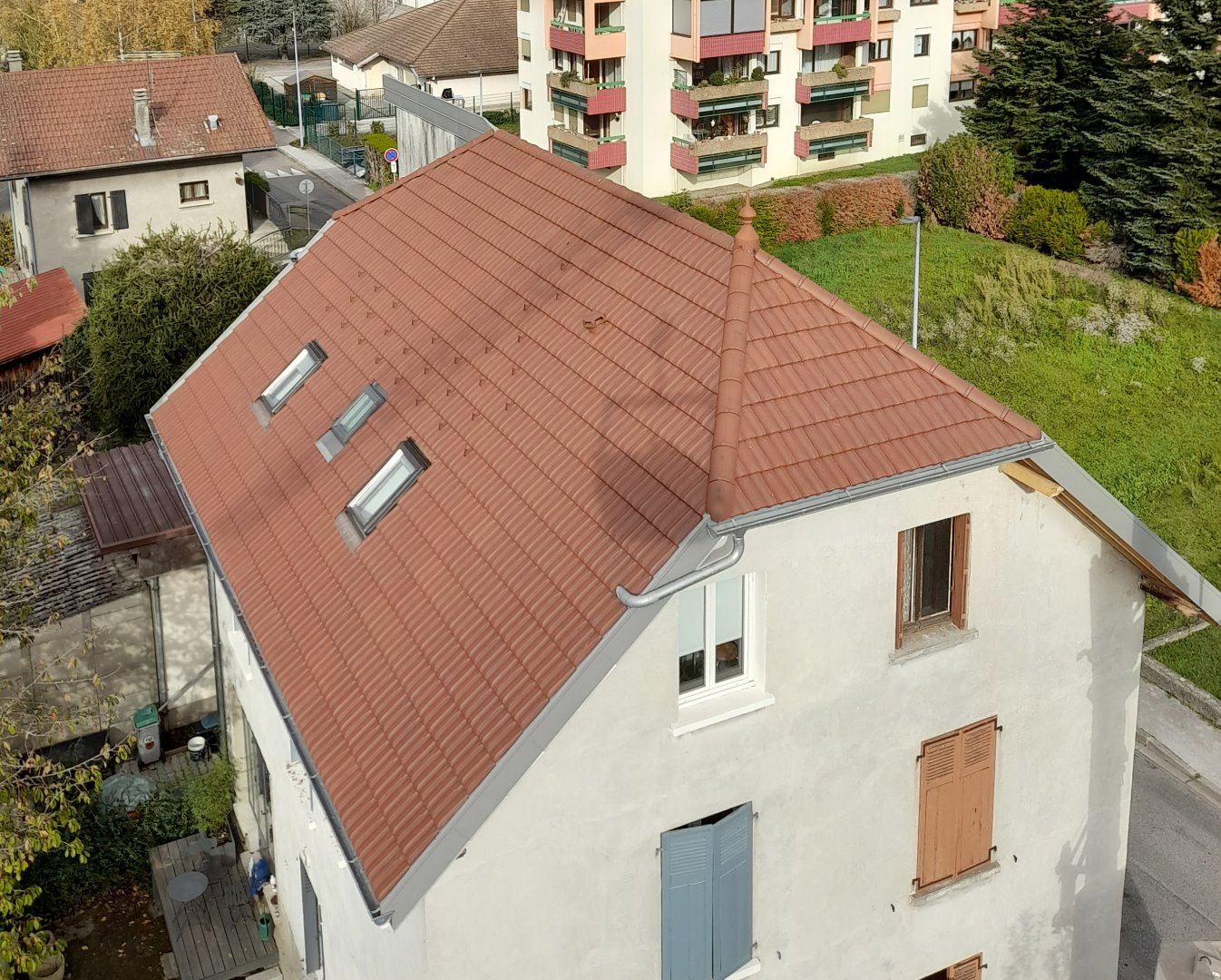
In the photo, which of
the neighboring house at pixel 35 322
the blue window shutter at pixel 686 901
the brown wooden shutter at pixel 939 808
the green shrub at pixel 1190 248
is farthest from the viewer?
the green shrub at pixel 1190 248

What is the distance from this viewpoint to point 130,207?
41.4m

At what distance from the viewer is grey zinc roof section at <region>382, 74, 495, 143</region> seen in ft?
66.7

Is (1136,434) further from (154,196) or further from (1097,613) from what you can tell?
(154,196)

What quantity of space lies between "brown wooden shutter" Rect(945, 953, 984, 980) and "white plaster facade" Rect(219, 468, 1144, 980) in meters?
0.12

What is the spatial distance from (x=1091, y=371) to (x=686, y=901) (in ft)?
84.9

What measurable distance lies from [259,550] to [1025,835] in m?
8.16

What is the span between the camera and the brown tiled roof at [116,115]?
132 feet

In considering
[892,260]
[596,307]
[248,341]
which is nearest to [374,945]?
[596,307]

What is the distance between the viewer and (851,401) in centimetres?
1215

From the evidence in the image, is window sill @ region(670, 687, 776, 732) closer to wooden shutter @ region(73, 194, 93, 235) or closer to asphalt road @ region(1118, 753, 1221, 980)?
asphalt road @ region(1118, 753, 1221, 980)

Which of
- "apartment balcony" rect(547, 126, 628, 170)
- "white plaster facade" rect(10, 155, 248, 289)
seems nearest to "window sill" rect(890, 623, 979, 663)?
"white plaster facade" rect(10, 155, 248, 289)

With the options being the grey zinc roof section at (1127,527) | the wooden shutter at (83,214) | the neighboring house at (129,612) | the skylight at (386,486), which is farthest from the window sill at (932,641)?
the wooden shutter at (83,214)

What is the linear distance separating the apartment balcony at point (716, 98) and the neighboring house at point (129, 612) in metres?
31.9

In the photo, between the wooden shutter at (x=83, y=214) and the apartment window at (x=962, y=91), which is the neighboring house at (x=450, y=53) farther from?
the wooden shutter at (x=83, y=214)
